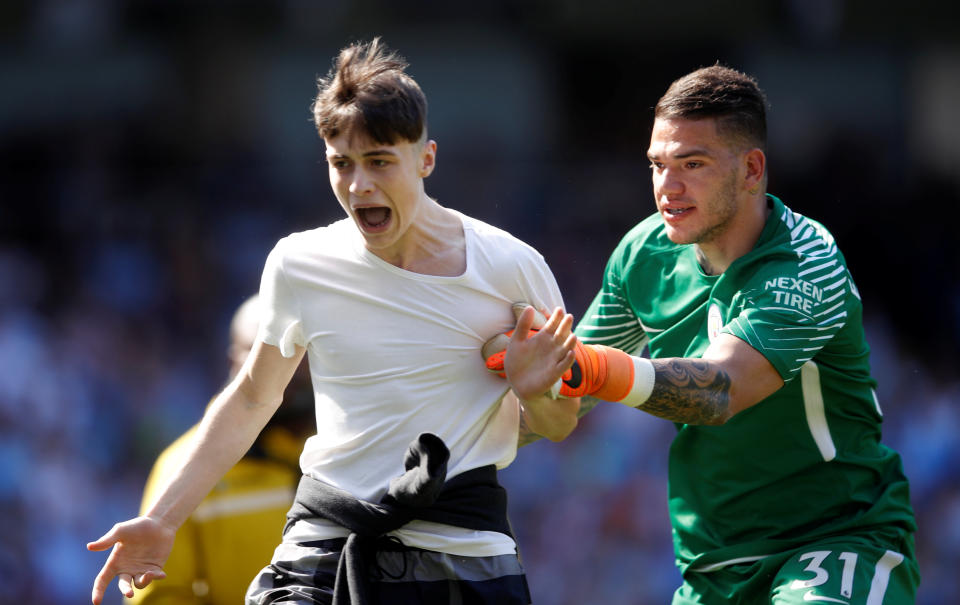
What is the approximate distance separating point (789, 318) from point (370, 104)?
50.6 inches

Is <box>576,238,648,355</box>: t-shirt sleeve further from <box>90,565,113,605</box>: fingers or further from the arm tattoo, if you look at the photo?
<box>90,565,113,605</box>: fingers

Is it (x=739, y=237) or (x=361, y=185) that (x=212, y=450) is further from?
(x=739, y=237)

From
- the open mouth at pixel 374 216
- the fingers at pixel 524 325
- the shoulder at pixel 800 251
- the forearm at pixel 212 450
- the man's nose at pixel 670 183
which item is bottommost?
the forearm at pixel 212 450

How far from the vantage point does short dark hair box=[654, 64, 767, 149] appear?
139 inches

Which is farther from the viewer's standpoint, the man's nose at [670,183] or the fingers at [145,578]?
the man's nose at [670,183]

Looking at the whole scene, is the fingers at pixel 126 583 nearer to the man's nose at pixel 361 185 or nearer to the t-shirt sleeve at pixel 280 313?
the t-shirt sleeve at pixel 280 313

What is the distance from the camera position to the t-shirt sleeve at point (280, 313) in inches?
122

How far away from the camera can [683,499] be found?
372 cm

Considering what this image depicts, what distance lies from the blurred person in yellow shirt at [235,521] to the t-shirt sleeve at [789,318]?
170 cm

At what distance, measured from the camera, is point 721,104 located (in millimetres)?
3521

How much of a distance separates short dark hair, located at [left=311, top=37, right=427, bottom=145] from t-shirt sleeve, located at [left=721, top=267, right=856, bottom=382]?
1042 millimetres

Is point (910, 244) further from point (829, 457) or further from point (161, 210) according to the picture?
point (829, 457)

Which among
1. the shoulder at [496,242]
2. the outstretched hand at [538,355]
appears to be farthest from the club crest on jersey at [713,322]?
the outstretched hand at [538,355]

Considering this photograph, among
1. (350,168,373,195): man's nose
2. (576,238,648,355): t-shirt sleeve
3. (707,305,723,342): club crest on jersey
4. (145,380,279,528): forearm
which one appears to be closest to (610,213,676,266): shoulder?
(576,238,648,355): t-shirt sleeve
